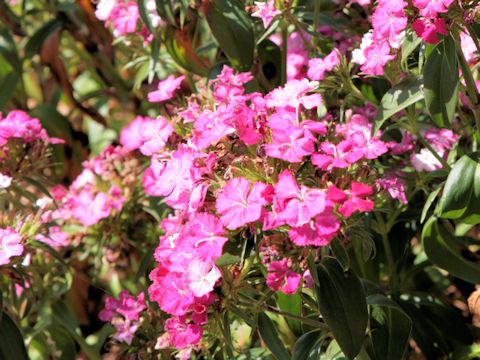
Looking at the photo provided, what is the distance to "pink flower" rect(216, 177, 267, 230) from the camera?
A: 1.17 meters

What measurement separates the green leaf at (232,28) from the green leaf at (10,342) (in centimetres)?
70

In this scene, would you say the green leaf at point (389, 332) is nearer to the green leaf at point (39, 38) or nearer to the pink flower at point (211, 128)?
the pink flower at point (211, 128)

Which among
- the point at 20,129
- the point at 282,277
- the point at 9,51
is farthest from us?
the point at 9,51

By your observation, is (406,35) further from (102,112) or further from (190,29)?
(102,112)

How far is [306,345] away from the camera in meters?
1.47

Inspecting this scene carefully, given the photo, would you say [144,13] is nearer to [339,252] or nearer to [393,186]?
[393,186]

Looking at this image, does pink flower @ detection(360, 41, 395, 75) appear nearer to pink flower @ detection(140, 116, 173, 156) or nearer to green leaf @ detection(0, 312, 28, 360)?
pink flower @ detection(140, 116, 173, 156)

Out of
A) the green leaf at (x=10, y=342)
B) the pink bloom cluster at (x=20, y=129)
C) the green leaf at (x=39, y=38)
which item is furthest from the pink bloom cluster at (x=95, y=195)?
the green leaf at (x=39, y=38)

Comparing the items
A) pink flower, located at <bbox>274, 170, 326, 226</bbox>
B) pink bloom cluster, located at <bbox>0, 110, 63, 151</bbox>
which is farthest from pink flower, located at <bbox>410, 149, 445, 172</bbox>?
pink bloom cluster, located at <bbox>0, 110, 63, 151</bbox>

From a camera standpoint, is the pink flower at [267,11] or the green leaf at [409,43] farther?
the pink flower at [267,11]

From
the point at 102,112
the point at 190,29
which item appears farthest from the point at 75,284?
the point at 190,29

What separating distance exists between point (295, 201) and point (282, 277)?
0.15m

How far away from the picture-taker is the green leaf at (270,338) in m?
1.39

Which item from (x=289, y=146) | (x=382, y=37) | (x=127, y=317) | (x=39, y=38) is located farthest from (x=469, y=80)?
(x=39, y=38)
